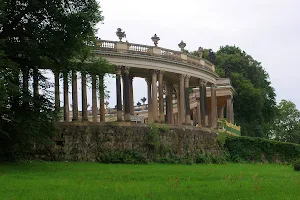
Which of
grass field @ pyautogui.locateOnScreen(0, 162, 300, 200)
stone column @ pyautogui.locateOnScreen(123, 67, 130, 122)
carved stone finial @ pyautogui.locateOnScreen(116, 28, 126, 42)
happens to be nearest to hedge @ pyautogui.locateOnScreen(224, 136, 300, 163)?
stone column @ pyautogui.locateOnScreen(123, 67, 130, 122)

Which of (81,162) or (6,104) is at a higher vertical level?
Answer: (6,104)

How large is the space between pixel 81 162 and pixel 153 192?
74.5 feet

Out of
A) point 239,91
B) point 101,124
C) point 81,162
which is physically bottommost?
point 81,162

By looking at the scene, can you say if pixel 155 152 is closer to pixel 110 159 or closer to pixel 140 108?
pixel 110 159

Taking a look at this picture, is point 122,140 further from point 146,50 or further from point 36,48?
point 36,48

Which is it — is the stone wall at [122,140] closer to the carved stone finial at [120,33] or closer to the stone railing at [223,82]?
the carved stone finial at [120,33]

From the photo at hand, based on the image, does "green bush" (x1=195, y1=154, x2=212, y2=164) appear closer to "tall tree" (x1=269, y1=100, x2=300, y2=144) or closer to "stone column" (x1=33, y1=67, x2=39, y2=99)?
"stone column" (x1=33, y1=67, x2=39, y2=99)

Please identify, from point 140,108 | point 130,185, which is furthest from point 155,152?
point 140,108

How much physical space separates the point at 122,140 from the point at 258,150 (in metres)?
19.8

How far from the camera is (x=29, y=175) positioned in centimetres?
2905

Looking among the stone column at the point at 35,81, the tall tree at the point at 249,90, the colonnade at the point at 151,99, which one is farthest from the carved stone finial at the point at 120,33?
the tall tree at the point at 249,90

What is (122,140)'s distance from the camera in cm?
4741

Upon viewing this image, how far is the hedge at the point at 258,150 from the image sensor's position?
2303 inches

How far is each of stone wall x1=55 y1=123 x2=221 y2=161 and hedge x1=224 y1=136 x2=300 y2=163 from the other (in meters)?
5.58
